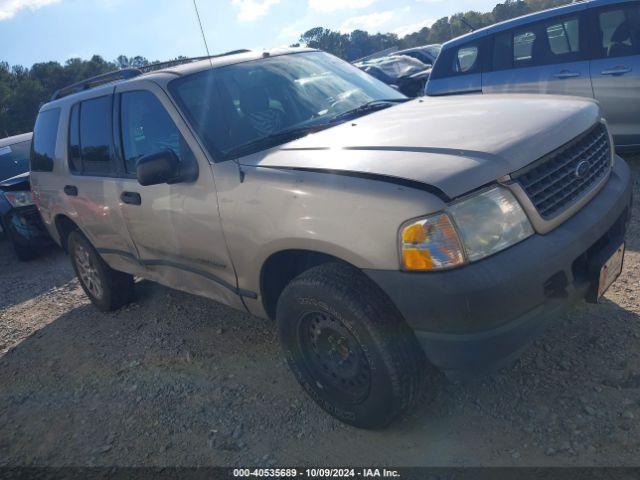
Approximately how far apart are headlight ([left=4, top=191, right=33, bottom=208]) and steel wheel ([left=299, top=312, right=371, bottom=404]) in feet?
18.3

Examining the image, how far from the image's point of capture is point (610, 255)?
242cm

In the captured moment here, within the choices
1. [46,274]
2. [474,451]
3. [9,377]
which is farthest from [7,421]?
[46,274]

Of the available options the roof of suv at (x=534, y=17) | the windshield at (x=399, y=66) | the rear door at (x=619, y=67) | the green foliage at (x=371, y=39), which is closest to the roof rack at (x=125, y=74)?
the roof of suv at (x=534, y=17)

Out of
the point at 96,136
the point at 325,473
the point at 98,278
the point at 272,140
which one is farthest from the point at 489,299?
the point at 98,278

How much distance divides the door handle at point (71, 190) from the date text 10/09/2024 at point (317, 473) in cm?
271

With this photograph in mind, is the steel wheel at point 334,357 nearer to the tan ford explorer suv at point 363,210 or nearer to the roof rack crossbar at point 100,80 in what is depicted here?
the tan ford explorer suv at point 363,210

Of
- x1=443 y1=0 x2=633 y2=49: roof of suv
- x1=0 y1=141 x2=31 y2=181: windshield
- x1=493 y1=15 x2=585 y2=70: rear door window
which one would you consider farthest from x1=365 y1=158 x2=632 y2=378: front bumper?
x1=0 y1=141 x2=31 y2=181: windshield

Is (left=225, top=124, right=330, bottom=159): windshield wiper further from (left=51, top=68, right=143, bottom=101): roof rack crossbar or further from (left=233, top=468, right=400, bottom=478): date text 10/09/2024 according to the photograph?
(left=233, top=468, right=400, bottom=478): date text 10/09/2024

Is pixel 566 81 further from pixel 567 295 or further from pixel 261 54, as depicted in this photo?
pixel 567 295

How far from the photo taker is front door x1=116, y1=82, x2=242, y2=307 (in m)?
3.02

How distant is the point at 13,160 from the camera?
8000 mm

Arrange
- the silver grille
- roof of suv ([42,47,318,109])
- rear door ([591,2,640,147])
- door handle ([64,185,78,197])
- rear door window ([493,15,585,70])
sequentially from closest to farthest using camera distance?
the silver grille, roof of suv ([42,47,318,109]), door handle ([64,185,78,197]), rear door ([591,2,640,147]), rear door window ([493,15,585,70])

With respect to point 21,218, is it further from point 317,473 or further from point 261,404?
point 317,473

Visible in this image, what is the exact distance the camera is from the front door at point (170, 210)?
9.91 feet
